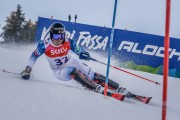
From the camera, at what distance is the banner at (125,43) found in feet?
31.3

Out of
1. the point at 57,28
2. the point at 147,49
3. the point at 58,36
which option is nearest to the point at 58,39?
the point at 58,36

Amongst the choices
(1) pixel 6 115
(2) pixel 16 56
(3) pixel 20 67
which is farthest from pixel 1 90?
(2) pixel 16 56

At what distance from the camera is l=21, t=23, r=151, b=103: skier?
6.33 m

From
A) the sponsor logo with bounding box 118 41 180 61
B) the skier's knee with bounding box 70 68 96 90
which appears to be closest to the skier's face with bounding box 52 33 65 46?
the skier's knee with bounding box 70 68 96 90

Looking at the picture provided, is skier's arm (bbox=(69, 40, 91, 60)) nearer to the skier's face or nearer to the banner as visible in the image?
the skier's face

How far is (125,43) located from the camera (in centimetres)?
974

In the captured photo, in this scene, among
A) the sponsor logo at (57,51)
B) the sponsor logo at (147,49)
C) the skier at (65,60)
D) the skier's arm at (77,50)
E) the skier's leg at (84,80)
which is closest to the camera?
the skier's leg at (84,80)

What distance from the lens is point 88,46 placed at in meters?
9.80

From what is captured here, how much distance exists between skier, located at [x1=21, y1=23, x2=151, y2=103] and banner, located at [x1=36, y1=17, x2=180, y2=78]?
2.96 metres

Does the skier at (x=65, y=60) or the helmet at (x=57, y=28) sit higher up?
the helmet at (x=57, y=28)

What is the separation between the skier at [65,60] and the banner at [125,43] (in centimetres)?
296

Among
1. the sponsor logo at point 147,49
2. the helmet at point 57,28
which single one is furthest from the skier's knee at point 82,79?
the sponsor logo at point 147,49

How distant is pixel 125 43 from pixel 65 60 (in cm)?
362

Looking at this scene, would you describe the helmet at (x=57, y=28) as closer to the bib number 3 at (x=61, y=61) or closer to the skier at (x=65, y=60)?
the skier at (x=65, y=60)
